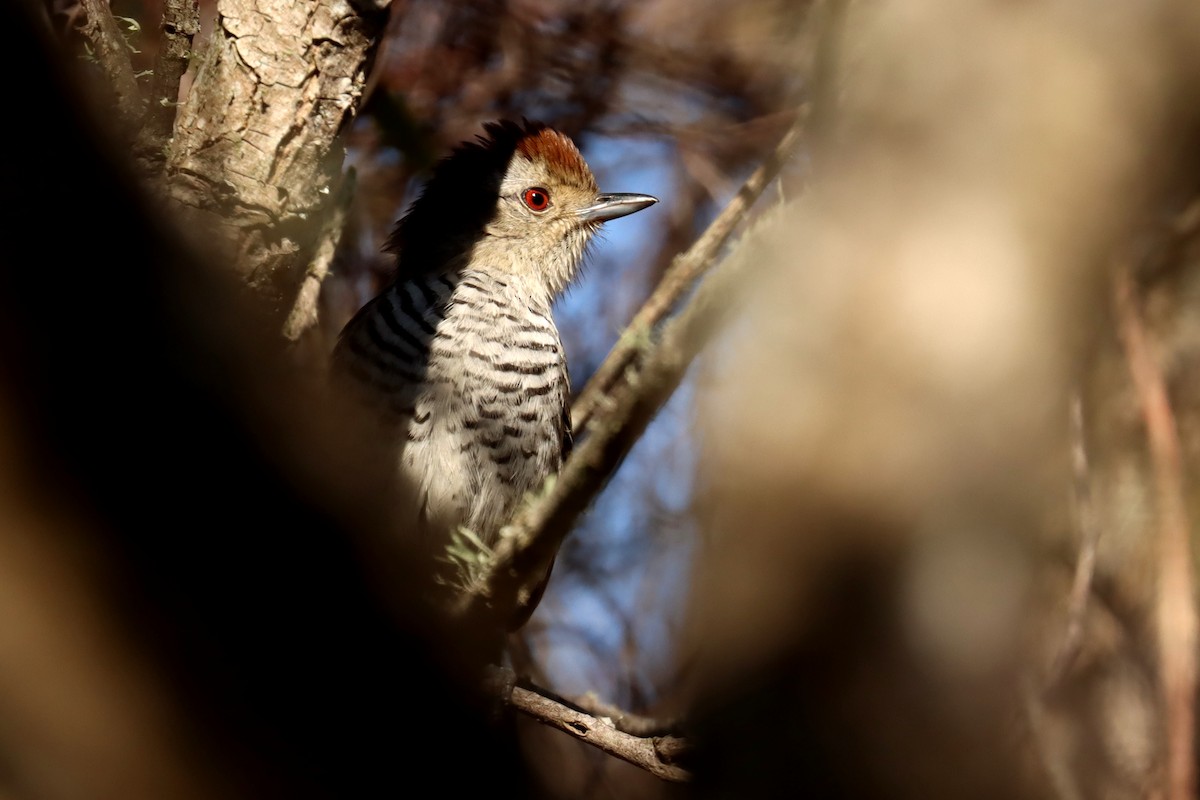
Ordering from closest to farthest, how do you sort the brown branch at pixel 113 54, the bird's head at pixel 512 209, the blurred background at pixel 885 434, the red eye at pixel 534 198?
the blurred background at pixel 885 434
the brown branch at pixel 113 54
the bird's head at pixel 512 209
the red eye at pixel 534 198

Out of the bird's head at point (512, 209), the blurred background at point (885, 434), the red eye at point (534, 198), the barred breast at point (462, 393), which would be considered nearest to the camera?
the blurred background at point (885, 434)

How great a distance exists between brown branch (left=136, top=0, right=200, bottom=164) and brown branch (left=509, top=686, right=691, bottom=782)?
1.65m

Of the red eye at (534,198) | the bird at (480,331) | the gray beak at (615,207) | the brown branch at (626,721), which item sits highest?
the gray beak at (615,207)

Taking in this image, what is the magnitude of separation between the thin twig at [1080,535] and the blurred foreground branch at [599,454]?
1.97 ft

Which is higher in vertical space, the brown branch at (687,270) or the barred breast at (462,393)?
the brown branch at (687,270)

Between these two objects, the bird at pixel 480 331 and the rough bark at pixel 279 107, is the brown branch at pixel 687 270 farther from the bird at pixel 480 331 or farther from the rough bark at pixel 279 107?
the rough bark at pixel 279 107

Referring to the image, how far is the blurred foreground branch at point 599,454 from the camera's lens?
1958 millimetres

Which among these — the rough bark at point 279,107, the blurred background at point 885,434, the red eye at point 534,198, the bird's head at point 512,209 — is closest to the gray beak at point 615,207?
the bird's head at point 512,209

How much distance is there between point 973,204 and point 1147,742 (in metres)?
2.47

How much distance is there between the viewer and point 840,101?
5.93 feet

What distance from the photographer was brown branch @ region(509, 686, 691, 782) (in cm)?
233

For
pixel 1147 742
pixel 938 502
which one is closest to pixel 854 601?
pixel 938 502

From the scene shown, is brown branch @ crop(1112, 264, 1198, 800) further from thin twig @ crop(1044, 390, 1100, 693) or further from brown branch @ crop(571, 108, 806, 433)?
brown branch @ crop(571, 108, 806, 433)

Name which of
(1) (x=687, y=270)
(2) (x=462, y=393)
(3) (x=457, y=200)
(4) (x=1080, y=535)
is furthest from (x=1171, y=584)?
(3) (x=457, y=200)
